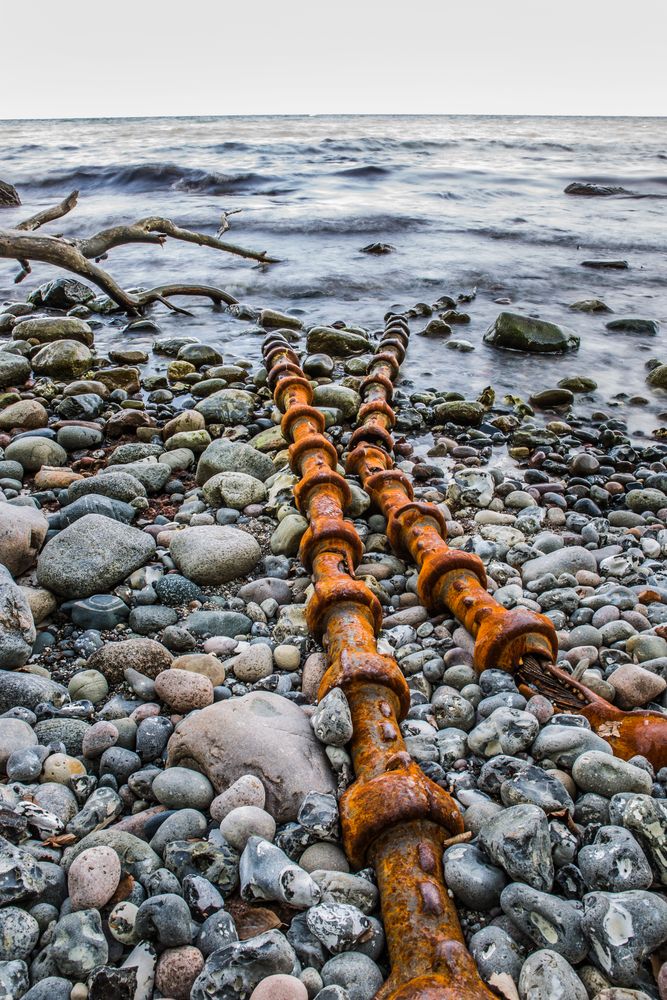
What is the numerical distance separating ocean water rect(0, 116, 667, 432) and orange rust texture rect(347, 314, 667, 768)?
2.78 m

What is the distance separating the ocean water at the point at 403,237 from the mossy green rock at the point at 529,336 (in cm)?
19

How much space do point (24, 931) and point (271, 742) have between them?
2.63 feet

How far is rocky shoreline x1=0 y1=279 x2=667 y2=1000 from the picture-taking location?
5.49ft

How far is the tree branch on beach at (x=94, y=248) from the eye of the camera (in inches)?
247

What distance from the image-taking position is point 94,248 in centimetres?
776

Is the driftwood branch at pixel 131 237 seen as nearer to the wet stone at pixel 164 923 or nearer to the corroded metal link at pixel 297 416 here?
the corroded metal link at pixel 297 416

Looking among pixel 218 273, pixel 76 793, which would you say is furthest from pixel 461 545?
pixel 218 273

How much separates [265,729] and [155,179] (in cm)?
2165

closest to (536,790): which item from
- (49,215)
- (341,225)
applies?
(49,215)

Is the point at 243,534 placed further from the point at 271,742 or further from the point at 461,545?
the point at 271,742

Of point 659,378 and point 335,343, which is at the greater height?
point 335,343

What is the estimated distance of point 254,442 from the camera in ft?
16.9

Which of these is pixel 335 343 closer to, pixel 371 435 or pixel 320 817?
pixel 371 435

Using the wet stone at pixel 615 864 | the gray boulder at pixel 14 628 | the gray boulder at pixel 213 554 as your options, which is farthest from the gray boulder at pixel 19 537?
the wet stone at pixel 615 864
